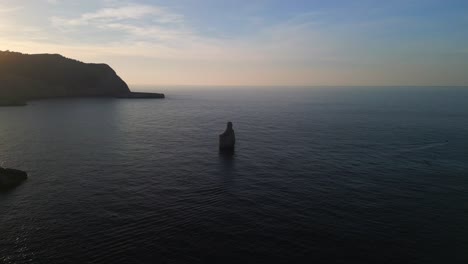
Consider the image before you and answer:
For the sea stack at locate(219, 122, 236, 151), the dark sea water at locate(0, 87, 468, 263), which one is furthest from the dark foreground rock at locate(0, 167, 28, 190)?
the sea stack at locate(219, 122, 236, 151)

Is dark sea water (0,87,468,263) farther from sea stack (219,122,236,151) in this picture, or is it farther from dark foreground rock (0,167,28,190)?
sea stack (219,122,236,151)

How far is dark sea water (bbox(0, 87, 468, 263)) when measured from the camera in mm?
33562

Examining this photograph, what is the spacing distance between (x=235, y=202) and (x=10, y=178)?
124ft

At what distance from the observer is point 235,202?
46.9 metres

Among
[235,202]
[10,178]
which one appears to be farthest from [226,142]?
[10,178]

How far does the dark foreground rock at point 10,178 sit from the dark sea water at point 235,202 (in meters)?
1.52

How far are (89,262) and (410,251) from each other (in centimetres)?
3343

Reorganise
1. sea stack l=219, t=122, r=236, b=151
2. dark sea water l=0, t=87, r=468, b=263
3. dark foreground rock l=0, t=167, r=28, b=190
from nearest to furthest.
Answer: dark sea water l=0, t=87, r=468, b=263 → dark foreground rock l=0, t=167, r=28, b=190 → sea stack l=219, t=122, r=236, b=151

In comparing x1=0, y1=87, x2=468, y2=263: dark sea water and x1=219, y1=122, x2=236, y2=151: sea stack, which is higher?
x1=219, y1=122, x2=236, y2=151: sea stack

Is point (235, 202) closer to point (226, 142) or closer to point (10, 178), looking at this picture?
point (226, 142)

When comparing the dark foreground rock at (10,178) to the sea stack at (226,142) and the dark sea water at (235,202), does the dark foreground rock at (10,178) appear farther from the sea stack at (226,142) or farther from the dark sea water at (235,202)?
the sea stack at (226,142)

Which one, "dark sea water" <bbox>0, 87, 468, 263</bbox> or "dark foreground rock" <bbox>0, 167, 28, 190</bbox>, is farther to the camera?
"dark foreground rock" <bbox>0, 167, 28, 190</bbox>

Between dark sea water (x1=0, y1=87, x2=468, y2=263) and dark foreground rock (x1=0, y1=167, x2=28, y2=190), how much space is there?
1.52 metres

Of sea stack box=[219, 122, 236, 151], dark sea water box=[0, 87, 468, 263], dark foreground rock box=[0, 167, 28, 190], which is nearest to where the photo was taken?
dark sea water box=[0, 87, 468, 263]
